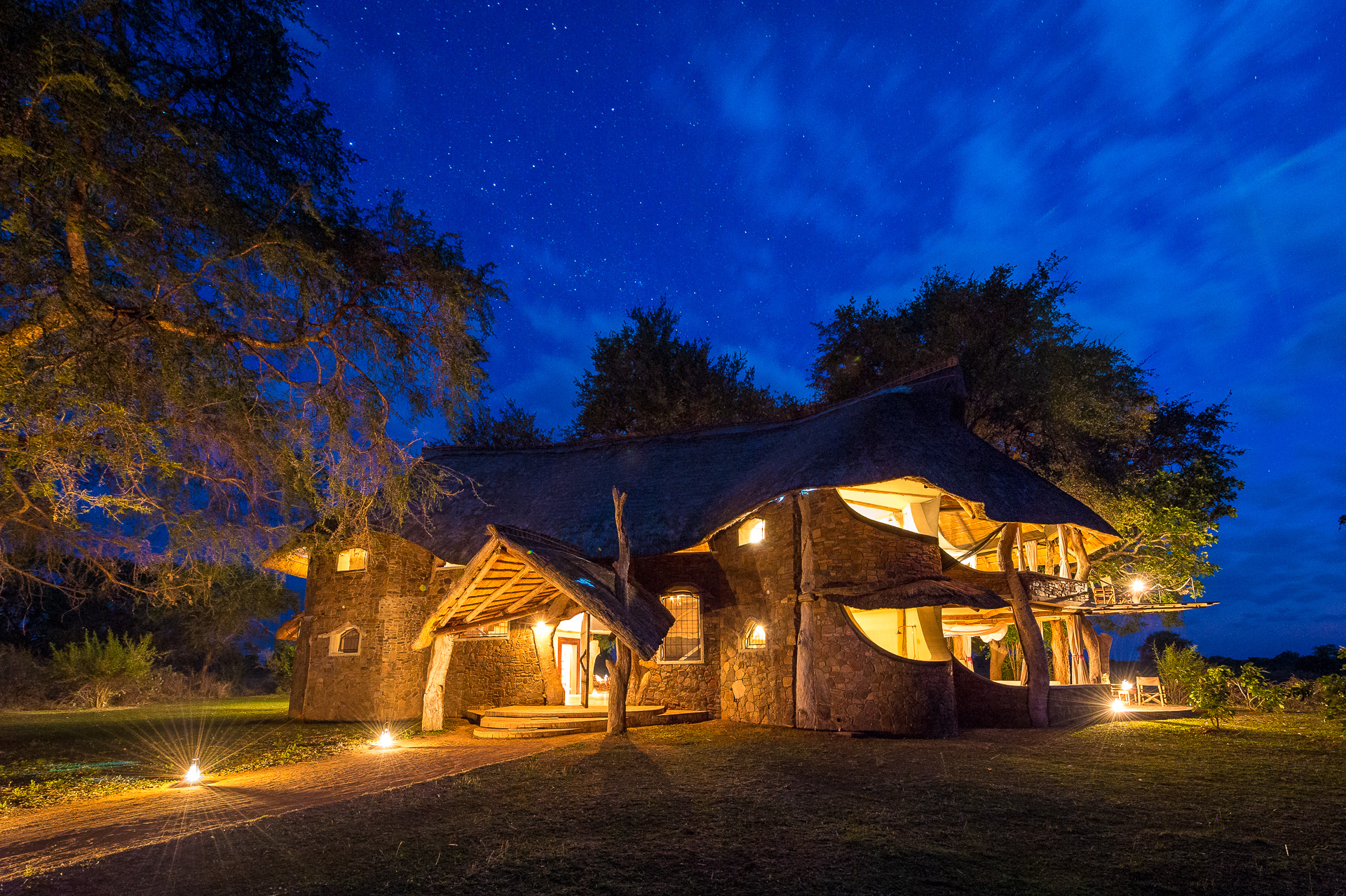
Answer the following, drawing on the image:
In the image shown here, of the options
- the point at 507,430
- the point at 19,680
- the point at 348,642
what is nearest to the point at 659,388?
the point at 507,430

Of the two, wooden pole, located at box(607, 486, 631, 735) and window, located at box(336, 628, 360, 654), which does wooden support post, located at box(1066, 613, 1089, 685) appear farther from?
window, located at box(336, 628, 360, 654)

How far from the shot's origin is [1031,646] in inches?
526

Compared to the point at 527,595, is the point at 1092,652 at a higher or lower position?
lower

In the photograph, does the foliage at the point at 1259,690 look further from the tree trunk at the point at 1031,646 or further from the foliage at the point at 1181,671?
the tree trunk at the point at 1031,646

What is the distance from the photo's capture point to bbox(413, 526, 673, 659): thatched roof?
34.2 ft

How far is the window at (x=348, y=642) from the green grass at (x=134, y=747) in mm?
1659

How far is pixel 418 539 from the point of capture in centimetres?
1599

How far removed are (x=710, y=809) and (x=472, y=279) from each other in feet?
25.6

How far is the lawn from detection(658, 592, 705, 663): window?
217 inches

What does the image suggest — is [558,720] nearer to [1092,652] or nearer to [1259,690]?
[1092,652]

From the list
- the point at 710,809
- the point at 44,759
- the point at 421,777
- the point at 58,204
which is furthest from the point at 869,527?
the point at 44,759

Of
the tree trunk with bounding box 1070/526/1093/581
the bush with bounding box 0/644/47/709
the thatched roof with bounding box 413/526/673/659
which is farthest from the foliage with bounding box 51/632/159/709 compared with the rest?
the tree trunk with bounding box 1070/526/1093/581

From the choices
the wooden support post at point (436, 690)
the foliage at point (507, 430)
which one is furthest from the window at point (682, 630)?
the foliage at point (507, 430)

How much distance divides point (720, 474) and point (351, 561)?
910 cm
